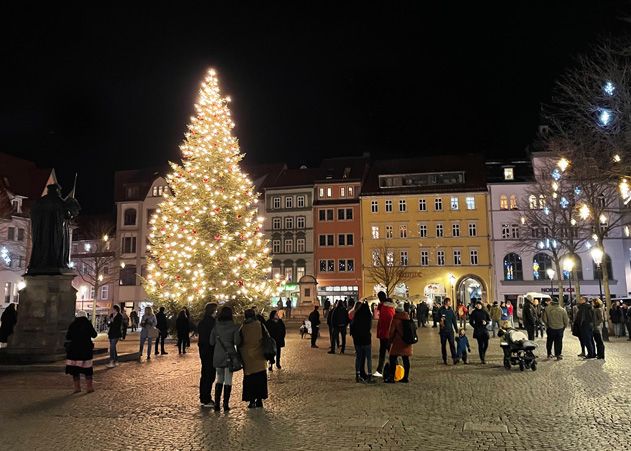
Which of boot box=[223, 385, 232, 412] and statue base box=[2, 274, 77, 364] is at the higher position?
statue base box=[2, 274, 77, 364]

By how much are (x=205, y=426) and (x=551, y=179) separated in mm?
29847

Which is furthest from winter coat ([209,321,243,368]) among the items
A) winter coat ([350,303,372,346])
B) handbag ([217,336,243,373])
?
winter coat ([350,303,372,346])

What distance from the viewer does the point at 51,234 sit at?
52.4ft

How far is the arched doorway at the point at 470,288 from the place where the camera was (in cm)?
5600

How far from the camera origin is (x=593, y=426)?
7914 mm

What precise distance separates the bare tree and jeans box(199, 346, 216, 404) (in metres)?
44.8

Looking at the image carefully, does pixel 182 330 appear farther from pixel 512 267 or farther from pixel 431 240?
pixel 512 267

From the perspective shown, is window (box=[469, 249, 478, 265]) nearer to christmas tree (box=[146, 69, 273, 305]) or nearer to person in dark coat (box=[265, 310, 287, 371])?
christmas tree (box=[146, 69, 273, 305])

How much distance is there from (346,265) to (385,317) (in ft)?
153

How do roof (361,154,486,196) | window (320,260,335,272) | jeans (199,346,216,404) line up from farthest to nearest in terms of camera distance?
window (320,260,335,272) < roof (361,154,486,196) < jeans (199,346,216,404)

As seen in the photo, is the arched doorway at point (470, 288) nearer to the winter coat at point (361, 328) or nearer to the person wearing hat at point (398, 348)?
the person wearing hat at point (398, 348)

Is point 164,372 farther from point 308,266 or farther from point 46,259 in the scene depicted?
point 308,266

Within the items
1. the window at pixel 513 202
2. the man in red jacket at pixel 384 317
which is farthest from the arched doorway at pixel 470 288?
the man in red jacket at pixel 384 317

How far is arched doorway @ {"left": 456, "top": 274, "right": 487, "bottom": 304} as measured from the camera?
56000 millimetres
